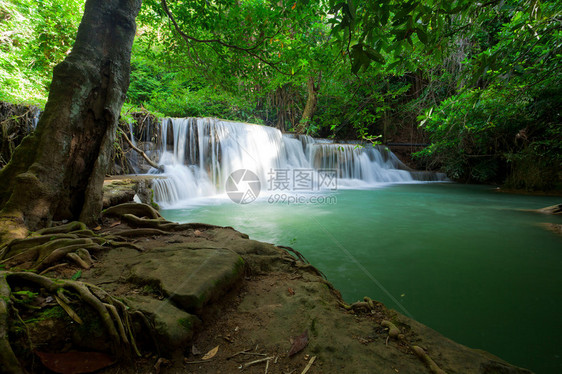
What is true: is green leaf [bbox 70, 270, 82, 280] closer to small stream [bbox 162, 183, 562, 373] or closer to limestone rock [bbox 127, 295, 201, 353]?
limestone rock [bbox 127, 295, 201, 353]

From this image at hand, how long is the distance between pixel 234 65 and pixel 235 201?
189 inches

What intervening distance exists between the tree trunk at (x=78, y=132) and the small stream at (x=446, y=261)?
2.82 meters

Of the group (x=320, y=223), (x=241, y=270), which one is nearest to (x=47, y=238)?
(x=241, y=270)

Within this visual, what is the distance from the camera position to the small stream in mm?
2053

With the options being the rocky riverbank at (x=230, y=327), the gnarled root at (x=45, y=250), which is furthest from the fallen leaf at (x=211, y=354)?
the gnarled root at (x=45, y=250)

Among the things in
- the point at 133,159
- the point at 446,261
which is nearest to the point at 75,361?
the point at 446,261

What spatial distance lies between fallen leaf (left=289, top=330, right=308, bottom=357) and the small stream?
4.05 ft

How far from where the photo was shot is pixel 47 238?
2.04 m

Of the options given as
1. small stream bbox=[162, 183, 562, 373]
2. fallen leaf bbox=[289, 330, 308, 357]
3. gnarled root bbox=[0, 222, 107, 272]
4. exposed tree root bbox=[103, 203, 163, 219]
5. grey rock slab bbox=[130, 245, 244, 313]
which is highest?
exposed tree root bbox=[103, 203, 163, 219]

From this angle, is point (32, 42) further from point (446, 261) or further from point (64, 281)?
point (446, 261)

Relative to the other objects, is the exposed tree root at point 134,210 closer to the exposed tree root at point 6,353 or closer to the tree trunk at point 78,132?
the tree trunk at point 78,132

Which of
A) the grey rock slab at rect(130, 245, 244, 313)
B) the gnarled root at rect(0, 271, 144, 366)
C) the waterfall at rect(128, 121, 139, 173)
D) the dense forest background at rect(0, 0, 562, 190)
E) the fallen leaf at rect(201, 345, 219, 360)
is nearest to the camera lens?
the gnarled root at rect(0, 271, 144, 366)

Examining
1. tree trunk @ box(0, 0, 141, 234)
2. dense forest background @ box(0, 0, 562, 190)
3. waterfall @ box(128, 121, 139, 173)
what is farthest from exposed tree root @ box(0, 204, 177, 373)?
waterfall @ box(128, 121, 139, 173)

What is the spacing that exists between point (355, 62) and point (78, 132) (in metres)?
3.15
